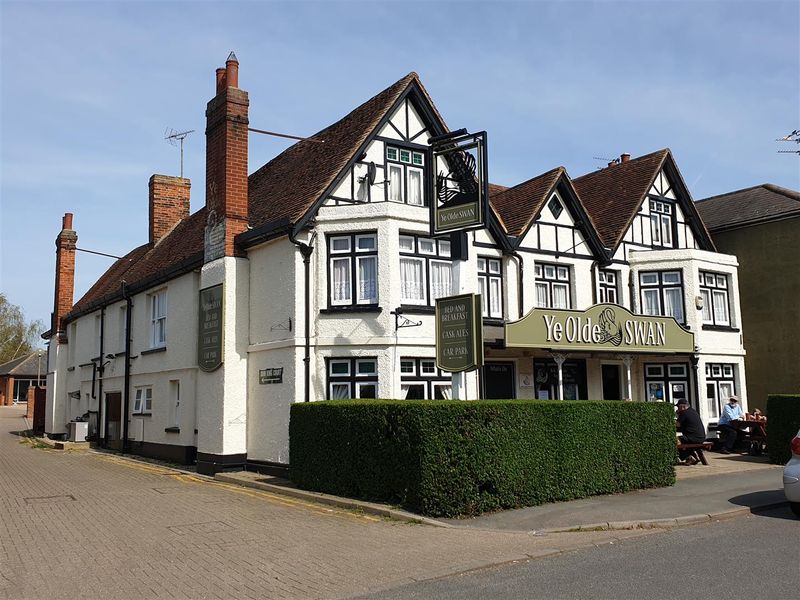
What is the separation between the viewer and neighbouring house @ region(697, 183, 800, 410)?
79.8 feet

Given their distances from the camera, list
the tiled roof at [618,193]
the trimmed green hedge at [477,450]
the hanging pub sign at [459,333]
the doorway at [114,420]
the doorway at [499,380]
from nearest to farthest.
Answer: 1. the trimmed green hedge at [477,450]
2. the hanging pub sign at [459,333]
3. the doorway at [499,380]
4. the tiled roof at [618,193]
5. the doorway at [114,420]

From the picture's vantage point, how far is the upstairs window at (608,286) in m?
22.4

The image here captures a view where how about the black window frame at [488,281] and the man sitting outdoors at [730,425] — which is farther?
the man sitting outdoors at [730,425]

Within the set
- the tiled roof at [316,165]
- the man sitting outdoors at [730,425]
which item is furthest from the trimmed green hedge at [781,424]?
the tiled roof at [316,165]

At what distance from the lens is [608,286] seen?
22.7m

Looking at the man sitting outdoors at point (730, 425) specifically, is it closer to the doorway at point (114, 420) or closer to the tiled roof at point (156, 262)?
the tiled roof at point (156, 262)

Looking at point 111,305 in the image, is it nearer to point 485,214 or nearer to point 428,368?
point 428,368

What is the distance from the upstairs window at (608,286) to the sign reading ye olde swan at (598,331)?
7.39 feet

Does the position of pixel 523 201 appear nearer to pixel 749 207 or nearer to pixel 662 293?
pixel 662 293

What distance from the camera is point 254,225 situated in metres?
18.5

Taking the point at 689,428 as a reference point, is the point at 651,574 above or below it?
below

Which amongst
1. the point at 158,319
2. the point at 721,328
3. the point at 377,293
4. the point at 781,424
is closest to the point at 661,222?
the point at 721,328

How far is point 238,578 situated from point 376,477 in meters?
4.46

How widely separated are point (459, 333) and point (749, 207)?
17.7 meters
